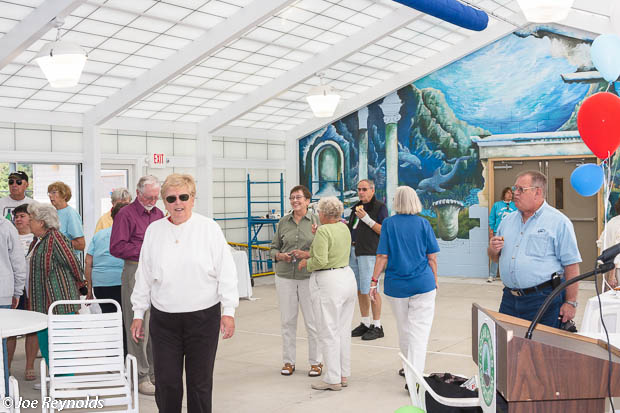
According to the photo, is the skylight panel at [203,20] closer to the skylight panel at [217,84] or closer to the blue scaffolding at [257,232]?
the skylight panel at [217,84]

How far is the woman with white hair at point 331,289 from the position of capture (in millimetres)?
5008

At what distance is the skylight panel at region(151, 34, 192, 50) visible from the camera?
8.38m

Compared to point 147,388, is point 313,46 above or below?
above

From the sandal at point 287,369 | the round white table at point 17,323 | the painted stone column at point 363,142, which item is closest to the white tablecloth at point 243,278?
the painted stone column at point 363,142

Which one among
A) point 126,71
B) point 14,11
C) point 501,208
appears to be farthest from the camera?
point 501,208

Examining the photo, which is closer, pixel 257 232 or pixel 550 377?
pixel 550 377

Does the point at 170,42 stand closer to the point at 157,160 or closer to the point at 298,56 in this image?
the point at 298,56

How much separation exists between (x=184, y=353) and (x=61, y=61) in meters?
3.74

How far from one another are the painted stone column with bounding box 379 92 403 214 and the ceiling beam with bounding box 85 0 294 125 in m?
4.97

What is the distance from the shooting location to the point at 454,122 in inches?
476

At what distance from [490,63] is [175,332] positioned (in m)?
9.64

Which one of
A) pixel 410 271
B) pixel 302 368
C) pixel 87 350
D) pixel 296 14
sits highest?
pixel 296 14

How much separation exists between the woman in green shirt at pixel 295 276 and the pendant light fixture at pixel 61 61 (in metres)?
2.51

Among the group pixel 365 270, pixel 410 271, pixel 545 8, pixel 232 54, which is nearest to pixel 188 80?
pixel 232 54
